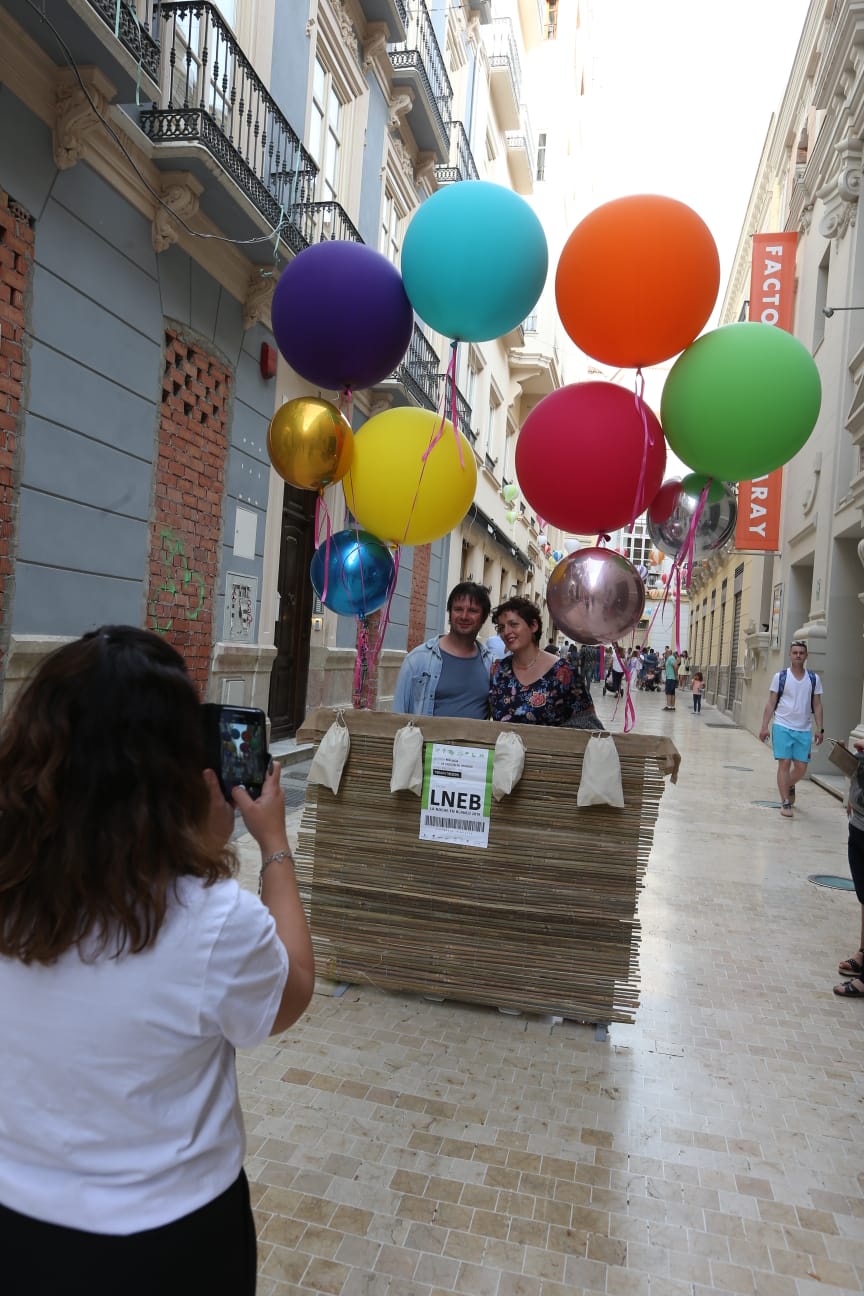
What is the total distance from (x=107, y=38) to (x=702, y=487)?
420cm

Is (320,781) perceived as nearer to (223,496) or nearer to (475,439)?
(223,496)

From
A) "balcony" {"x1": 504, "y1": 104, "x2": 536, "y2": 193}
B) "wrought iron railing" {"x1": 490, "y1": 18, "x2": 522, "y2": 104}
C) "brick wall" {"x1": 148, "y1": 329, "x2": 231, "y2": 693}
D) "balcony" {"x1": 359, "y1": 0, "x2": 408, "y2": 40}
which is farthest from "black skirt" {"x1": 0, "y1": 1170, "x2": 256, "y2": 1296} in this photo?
"balcony" {"x1": 504, "y1": 104, "x2": 536, "y2": 193}

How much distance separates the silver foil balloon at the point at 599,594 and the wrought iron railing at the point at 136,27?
13.5 feet

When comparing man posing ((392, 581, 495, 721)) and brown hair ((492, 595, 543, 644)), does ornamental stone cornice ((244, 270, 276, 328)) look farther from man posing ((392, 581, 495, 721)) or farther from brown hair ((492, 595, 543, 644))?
brown hair ((492, 595, 543, 644))

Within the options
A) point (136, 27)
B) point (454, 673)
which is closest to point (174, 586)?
point (454, 673)

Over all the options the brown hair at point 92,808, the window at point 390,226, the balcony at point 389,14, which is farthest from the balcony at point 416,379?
the brown hair at point 92,808

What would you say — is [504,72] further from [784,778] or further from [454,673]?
[454,673]

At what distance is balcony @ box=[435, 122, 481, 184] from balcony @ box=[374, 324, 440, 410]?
310 centimetres

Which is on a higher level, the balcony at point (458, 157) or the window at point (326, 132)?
the balcony at point (458, 157)

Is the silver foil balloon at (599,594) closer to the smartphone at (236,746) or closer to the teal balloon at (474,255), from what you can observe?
the teal balloon at (474,255)

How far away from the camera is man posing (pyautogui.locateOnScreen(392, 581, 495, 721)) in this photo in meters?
4.03

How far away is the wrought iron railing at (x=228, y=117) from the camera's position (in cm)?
594

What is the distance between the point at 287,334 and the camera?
11.8ft

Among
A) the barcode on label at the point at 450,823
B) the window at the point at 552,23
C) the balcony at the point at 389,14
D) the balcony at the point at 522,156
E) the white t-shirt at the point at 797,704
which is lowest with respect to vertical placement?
the barcode on label at the point at 450,823
